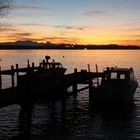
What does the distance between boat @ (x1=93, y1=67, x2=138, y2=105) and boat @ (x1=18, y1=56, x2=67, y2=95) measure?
3.33 metres

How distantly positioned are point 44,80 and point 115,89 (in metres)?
5.66

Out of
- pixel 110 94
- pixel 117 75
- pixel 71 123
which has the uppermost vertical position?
pixel 117 75

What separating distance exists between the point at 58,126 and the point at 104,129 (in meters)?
2.95

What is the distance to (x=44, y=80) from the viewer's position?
2923 centimetres

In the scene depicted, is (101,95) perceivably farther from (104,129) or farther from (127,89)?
(104,129)

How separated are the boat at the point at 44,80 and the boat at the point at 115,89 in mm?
3332

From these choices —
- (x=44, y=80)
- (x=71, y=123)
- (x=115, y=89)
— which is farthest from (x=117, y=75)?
(x=71, y=123)

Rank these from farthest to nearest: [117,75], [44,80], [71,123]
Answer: [117,75]
[44,80]
[71,123]

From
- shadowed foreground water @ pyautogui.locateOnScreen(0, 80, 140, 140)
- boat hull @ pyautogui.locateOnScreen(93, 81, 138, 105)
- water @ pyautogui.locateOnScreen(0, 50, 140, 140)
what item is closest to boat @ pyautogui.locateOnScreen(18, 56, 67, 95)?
shadowed foreground water @ pyautogui.locateOnScreen(0, 80, 140, 140)

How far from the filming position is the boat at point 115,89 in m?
28.7

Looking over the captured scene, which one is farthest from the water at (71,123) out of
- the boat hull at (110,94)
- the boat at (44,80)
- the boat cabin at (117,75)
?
the boat cabin at (117,75)

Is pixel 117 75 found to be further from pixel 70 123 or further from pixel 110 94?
pixel 70 123

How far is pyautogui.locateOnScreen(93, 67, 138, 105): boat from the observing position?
28703mm

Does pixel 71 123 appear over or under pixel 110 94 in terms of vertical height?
under
